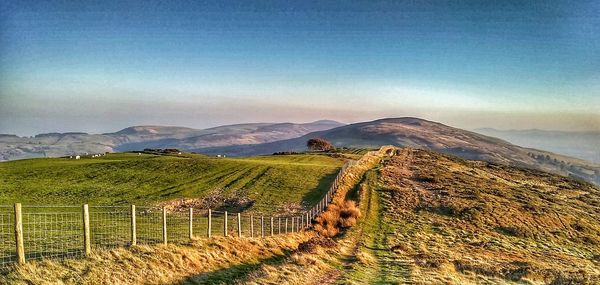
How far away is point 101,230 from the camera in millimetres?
33844

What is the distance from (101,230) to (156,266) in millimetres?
17380

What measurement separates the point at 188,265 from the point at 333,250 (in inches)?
570

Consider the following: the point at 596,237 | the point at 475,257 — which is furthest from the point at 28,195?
the point at 596,237

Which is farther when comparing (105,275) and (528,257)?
(528,257)

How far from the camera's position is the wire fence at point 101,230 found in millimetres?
19469

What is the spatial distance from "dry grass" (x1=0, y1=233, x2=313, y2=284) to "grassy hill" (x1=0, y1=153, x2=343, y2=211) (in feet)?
97.8

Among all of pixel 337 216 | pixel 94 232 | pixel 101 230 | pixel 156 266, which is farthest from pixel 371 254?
pixel 94 232

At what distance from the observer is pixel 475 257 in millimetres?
38312

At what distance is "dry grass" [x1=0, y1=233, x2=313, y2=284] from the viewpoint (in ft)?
51.7

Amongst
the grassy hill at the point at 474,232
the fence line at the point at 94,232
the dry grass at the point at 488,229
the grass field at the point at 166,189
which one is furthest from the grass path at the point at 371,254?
the grass field at the point at 166,189

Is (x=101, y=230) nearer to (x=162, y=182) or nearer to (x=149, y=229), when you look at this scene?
(x=149, y=229)

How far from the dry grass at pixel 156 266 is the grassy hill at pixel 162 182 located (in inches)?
1173

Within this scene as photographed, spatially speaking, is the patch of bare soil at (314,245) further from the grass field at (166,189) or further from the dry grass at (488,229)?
the grass field at (166,189)

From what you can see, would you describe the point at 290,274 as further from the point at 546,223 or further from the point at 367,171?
the point at 367,171
